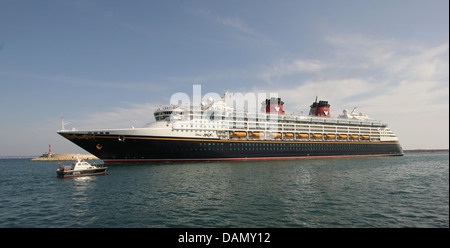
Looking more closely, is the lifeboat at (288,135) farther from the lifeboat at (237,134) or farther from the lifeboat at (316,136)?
the lifeboat at (237,134)

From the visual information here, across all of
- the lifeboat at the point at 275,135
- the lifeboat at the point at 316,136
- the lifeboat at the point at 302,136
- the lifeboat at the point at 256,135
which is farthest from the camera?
the lifeboat at the point at 316,136

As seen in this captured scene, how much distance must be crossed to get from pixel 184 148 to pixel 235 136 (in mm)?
12140

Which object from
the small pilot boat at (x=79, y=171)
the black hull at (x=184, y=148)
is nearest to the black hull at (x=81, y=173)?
the small pilot boat at (x=79, y=171)

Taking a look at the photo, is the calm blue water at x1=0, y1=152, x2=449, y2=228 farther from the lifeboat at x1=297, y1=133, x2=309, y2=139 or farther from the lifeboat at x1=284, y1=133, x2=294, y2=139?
the lifeboat at x1=297, y1=133, x2=309, y2=139

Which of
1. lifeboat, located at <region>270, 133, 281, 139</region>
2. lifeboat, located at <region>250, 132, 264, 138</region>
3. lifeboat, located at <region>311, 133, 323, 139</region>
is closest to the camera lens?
lifeboat, located at <region>250, 132, 264, 138</region>

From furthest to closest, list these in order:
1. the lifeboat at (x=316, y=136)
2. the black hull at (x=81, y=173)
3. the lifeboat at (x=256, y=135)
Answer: the lifeboat at (x=316, y=136) → the lifeboat at (x=256, y=135) → the black hull at (x=81, y=173)

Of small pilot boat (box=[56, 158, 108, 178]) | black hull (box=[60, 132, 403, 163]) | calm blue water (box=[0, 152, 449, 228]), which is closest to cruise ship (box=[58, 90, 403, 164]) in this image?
black hull (box=[60, 132, 403, 163])

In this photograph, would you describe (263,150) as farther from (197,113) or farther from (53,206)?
(53,206)

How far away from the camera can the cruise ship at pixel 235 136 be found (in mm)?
39250

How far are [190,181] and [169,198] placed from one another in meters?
6.71

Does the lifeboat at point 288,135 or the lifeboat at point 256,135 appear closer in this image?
the lifeboat at point 256,135

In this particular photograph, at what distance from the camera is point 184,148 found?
41.7 m

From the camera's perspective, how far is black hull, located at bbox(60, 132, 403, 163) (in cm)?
3872

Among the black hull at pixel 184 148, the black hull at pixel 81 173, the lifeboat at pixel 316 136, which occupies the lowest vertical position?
the black hull at pixel 81 173
